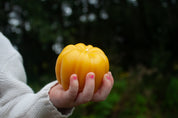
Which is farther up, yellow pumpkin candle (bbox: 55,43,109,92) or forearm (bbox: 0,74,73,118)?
yellow pumpkin candle (bbox: 55,43,109,92)

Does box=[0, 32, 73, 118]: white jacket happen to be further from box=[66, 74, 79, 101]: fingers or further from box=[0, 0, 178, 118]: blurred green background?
box=[0, 0, 178, 118]: blurred green background

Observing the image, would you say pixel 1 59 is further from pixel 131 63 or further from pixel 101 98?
pixel 131 63

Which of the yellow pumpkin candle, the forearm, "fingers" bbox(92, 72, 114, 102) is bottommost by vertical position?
the forearm

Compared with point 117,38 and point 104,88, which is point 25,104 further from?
point 117,38

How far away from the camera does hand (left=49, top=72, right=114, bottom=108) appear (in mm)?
845

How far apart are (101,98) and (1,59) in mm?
758

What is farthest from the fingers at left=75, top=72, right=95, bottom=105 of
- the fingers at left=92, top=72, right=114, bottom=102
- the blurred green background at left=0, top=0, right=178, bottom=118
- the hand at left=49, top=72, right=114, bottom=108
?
the blurred green background at left=0, top=0, right=178, bottom=118

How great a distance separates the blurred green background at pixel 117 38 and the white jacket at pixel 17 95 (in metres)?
1.97

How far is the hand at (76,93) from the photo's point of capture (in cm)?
85

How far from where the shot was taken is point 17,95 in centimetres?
115

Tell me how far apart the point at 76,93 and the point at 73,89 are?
1.2 inches

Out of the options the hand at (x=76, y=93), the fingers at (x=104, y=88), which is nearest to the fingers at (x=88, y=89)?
the hand at (x=76, y=93)

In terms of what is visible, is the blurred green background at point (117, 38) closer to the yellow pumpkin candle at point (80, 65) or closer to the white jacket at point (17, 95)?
the white jacket at point (17, 95)

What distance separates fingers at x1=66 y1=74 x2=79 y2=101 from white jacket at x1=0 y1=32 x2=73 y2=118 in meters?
0.15
